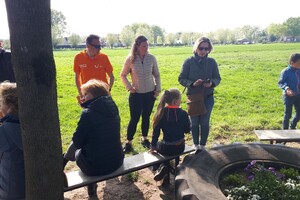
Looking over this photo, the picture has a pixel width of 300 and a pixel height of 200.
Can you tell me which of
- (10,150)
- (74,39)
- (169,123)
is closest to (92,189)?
(169,123)

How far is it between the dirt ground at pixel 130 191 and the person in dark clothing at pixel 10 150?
1.15m

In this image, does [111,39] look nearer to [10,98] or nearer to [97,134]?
[97,134]

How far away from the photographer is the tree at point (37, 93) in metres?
2.10

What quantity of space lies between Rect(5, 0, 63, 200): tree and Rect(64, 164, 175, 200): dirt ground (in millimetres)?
1404

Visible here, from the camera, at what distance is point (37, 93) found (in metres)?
2.22

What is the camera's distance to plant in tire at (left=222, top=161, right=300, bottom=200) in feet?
9.70

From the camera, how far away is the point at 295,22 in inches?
4555

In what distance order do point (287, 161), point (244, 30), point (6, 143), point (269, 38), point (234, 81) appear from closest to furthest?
point (6, 143) → point (287, 161) → point (234, 81) → point (269, 38) → point (244, 30)

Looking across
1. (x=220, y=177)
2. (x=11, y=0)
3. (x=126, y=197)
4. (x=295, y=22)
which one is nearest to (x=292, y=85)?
(x=220, y=177)

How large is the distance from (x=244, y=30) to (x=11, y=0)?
5634 inches

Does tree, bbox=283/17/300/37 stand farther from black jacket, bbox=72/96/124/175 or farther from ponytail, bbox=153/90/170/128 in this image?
black jacket, bbox=72/96/124/175

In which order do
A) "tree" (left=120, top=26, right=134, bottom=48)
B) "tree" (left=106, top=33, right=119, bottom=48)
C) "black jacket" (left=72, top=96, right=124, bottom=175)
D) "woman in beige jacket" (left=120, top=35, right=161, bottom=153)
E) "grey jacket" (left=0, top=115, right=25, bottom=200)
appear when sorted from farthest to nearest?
1. "tree" (left=106, top=33, right=119, bottom=48)
2. "tree" (left=120, top=26, right=134, bottom=48)
3. "woman in beige jacket" (left=120, top=35, right=161, bottom=153)
4. "black jacket" (left=72, top=96, right=124, bottom=175)
5. "grey jacket" (left=0, top=115, right=25, bottom=200)

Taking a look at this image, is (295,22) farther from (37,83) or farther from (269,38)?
(37,83)

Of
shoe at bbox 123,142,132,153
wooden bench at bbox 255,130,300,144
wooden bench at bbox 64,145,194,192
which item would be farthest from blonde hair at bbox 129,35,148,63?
wooden bench at bbox 255,130,300,144
